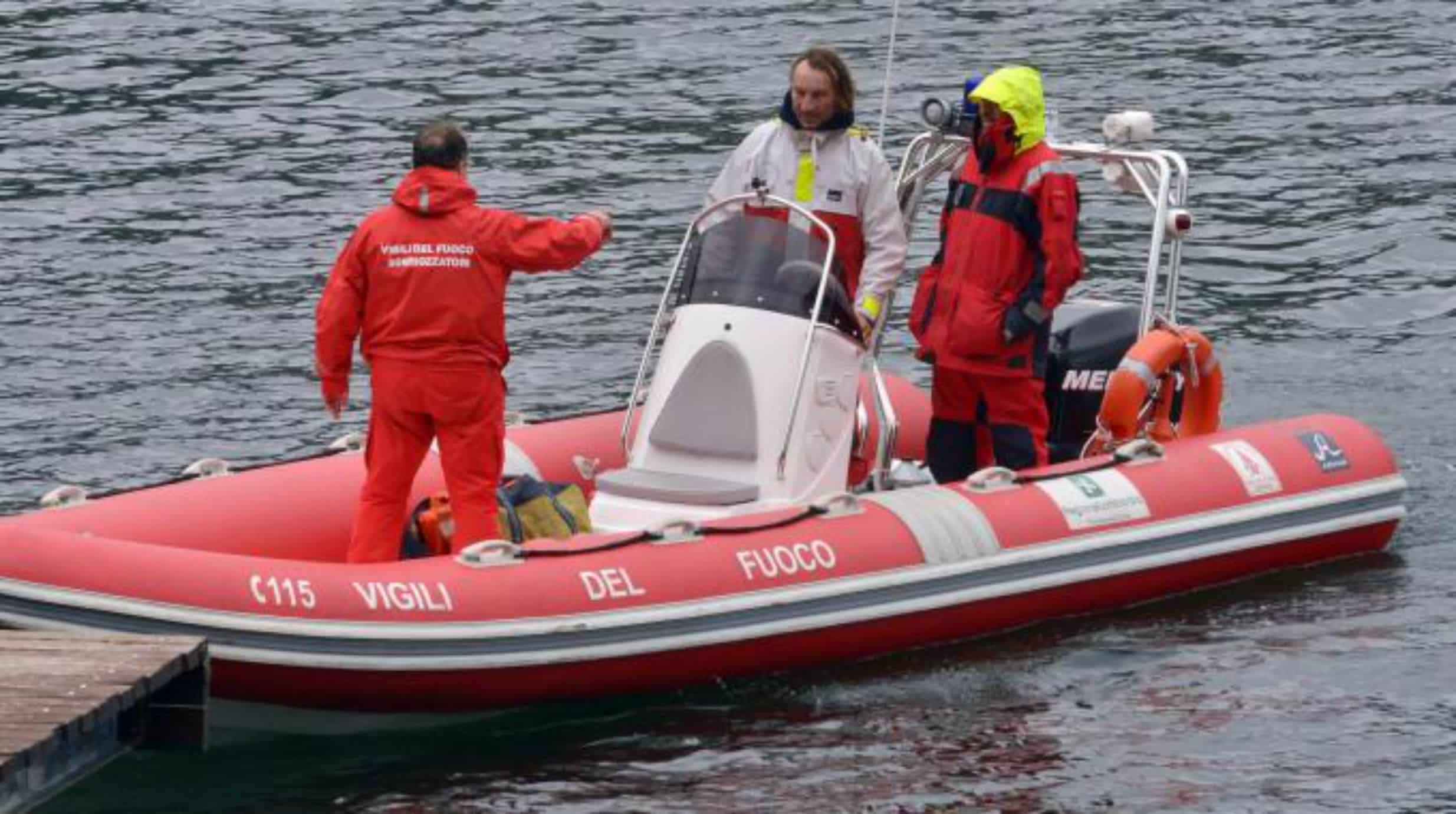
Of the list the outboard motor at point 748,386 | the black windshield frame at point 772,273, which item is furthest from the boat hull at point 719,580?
the black windshield frame at point 772,273

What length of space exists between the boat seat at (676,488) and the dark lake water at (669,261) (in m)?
0.67

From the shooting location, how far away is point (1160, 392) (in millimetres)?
10352

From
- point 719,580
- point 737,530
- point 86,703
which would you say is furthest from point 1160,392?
point 86,703

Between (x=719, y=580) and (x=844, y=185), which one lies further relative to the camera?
(x=844, y=185)

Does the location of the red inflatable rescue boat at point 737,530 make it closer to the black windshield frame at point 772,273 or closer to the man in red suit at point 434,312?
the black windshield frame at point 772,273

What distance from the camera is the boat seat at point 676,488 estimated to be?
9.23 m

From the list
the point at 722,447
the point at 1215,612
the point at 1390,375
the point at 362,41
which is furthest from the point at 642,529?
the point at 362,41

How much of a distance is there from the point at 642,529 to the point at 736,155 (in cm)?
138

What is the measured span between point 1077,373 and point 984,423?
716 millimetres

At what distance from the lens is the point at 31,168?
1652 cm

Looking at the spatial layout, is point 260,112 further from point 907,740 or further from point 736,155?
point 907,740

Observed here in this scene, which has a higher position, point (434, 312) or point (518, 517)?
point (434, 312)

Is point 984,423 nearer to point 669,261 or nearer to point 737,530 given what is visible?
point 737,530

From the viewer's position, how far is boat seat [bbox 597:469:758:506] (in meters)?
9.23
